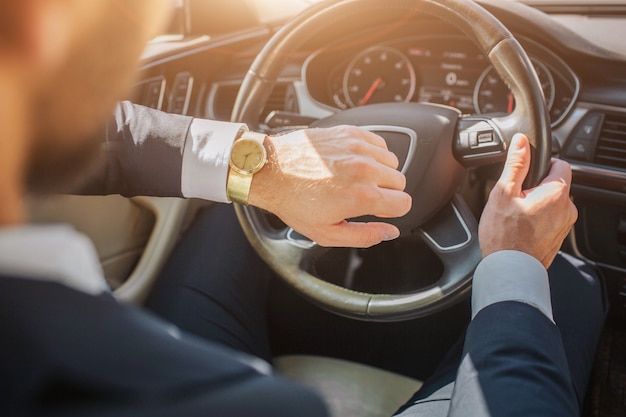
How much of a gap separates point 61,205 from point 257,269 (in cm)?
49

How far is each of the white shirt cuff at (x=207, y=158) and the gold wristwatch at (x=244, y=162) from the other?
1cm

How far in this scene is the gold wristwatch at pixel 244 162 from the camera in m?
1.04

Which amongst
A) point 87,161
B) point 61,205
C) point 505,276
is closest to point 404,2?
point 505,276

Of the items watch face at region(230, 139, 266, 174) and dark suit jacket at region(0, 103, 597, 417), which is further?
watch face at region(230, 139, 266, 174)

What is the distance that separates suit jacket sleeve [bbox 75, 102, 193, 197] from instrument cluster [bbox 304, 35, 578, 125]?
26.2 inches

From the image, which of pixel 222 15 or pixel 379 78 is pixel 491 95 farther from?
pixel 222 15

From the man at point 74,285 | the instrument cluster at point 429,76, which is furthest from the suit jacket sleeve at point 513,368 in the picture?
the instrument cluster at point 429,76

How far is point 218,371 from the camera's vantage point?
1.37ft

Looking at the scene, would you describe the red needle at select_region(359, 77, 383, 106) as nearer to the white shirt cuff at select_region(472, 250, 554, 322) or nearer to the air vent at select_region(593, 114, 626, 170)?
the air vent at select_region(593, 114, 626, 170)

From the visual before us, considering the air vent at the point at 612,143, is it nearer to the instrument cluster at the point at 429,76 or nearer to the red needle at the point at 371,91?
the instrument cluster at the point at 429,76

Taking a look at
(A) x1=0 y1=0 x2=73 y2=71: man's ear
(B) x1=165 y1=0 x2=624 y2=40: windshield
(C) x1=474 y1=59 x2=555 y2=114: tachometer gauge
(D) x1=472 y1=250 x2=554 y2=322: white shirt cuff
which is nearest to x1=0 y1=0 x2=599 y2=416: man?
(A) x1=0 y1=0 x2=73 y2=71: man's ear

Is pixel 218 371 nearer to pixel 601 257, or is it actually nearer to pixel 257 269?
pixel 257 269

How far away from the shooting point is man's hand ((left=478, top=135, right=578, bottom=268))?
3.19 ft

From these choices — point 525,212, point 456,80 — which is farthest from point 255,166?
point 456,80
